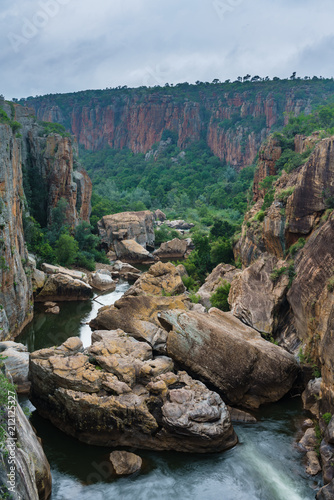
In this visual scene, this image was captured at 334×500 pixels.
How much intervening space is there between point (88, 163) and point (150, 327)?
116701mm

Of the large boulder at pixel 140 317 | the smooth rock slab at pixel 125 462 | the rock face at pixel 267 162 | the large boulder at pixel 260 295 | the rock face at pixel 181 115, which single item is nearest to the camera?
the smooth rock slab at pixel 125 462

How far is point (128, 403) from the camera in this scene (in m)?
16.0

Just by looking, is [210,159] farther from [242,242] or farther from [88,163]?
[242,242]

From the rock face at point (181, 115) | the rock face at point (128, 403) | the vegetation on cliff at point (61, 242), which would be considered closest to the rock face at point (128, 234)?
the vegetation on cliff at point (61, 242)

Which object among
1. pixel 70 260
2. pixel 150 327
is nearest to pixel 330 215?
pixel 150 327

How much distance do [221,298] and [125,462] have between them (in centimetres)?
1586

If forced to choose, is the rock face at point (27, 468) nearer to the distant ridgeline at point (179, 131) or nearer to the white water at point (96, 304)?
the white water at point (96, 304)

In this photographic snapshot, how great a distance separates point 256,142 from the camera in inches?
4289

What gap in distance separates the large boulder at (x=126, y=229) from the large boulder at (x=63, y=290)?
20.2 m

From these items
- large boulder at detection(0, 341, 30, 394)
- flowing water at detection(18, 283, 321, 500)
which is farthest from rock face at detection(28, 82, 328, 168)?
flowing water at detection(18, 283, 321, 500)

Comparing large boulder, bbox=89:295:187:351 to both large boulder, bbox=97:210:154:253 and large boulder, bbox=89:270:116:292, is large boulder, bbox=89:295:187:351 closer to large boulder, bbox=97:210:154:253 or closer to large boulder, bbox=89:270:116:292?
large boulder, bbox=89:270:116:292

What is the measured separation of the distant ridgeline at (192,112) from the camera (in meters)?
110

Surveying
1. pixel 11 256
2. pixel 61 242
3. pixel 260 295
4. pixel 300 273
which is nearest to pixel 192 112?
pixel 61 242

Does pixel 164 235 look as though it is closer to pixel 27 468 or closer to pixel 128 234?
pixel 128 234
